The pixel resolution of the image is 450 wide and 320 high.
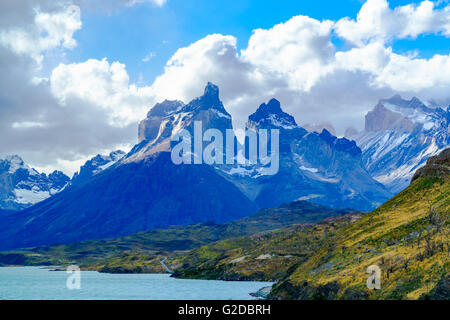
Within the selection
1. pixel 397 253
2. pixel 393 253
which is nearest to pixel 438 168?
pixel 393 253

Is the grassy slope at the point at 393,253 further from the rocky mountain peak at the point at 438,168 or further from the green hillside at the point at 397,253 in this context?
the rocky mountain peak at the point at 438,168

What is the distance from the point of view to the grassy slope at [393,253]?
289 feet

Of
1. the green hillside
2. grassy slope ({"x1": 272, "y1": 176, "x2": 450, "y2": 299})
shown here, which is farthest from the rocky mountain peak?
grassy slope ({"x1": 272, "y1": 176, "x2": 450, "y2": 299})

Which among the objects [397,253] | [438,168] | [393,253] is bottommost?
[397,253]

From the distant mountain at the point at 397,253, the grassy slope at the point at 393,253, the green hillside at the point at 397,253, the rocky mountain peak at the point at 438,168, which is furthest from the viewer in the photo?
the rocky mountain peak at the point at 438,168

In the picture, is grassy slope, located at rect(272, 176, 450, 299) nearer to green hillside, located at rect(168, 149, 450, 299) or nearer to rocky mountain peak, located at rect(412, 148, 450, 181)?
green hillside, located at rect(168, 149, 450, 299)

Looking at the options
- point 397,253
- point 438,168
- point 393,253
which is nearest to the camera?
point 397,253

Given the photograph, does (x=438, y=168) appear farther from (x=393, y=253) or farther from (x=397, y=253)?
(x=397, y=253)

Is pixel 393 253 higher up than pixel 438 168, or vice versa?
pixel 438 168

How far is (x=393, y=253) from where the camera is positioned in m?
103

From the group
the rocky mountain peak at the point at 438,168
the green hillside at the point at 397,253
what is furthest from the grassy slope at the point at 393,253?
the rocky mountain peak at the point at 438,168
